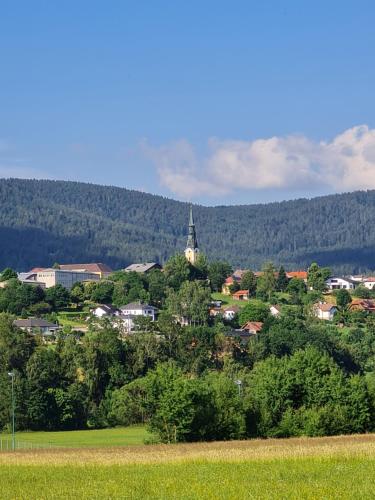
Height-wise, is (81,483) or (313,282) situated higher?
(313,282)

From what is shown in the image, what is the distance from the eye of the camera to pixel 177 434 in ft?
218

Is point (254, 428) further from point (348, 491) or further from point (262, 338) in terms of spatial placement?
point (262, 338)

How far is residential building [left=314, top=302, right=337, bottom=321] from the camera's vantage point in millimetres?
176500

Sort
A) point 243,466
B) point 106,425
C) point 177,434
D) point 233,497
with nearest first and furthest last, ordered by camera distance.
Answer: point 233,497 < point 243,466 < point 177,434 < point 106,425

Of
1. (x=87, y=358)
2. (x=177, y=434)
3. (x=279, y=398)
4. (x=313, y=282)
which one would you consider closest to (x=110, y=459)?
A: (x=177, y=434)

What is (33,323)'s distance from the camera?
14675 cm

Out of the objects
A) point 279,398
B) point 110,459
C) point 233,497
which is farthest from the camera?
point 279,398

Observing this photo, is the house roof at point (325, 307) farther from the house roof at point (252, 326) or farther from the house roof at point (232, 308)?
the house roof at point (252, 326)

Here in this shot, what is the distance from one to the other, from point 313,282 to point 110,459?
151m

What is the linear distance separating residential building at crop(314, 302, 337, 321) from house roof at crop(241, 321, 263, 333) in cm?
1785

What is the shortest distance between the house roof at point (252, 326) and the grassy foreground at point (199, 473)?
9565 cm

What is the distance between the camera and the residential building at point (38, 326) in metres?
142

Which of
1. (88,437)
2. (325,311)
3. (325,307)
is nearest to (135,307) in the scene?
(325,311)

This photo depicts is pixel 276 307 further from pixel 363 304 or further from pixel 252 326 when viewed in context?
pixel 252 326
